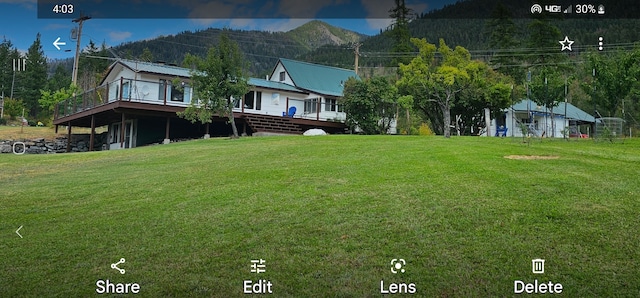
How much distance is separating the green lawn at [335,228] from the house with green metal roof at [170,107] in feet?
43.3

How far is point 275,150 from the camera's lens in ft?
50.4

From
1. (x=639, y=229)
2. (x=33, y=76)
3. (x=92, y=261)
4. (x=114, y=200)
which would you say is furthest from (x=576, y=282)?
(x=33, y=76)

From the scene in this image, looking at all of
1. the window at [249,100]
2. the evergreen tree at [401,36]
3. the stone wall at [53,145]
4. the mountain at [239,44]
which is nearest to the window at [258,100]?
the window at [249,100]

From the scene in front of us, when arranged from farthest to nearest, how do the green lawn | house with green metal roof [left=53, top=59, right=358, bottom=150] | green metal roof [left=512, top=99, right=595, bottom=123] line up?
green metal roof [left=512, top=99, right=595, bottom=123] < house with green metal roof [left=53, top=59, right=358, bottom=150] < the green lawn

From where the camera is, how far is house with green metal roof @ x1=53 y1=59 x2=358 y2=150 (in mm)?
24172

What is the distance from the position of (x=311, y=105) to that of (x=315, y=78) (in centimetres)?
320

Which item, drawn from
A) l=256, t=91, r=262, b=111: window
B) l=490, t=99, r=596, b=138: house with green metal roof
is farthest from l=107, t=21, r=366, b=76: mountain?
l=490, t=99, r=596, b=138: house with green metal roof

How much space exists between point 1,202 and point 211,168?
4.66m

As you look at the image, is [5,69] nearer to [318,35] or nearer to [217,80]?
[217,80]

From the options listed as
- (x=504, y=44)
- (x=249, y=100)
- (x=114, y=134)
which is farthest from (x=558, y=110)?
(x=114, y=134)

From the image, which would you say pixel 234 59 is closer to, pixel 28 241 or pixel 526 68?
pixel 28 241

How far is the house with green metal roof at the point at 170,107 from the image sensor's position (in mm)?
24172

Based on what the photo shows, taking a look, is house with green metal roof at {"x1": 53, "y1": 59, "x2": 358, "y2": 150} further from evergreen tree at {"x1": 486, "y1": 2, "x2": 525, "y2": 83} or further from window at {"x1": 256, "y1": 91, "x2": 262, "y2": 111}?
evergreen tree at {"x1": 486, "y1": 2, "x2": 525, "y2": 83}

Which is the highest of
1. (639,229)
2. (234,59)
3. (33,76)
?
(33,76)
